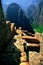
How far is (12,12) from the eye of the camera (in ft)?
210

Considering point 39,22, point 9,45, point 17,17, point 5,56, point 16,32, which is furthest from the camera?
point 39,22

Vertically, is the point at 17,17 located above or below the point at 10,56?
below

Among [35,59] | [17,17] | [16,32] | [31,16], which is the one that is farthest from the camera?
[31,16]

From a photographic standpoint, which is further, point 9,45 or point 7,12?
point 7,12

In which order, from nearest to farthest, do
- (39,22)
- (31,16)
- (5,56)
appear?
(5,56), (39,22), (31,16)

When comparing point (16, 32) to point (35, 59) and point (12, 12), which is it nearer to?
point (35, 59)

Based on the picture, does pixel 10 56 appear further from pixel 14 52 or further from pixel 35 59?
pixel 35 59

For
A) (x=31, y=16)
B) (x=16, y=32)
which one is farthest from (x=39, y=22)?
(x=16, y=32)

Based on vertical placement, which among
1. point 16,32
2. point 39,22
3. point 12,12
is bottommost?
point 39,22

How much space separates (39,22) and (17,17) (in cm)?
1274

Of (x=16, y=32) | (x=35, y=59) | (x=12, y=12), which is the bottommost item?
(x=12, y=12)

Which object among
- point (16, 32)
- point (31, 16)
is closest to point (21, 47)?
point (16, 32)

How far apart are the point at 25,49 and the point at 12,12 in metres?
55.7

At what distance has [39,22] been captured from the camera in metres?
71.1
